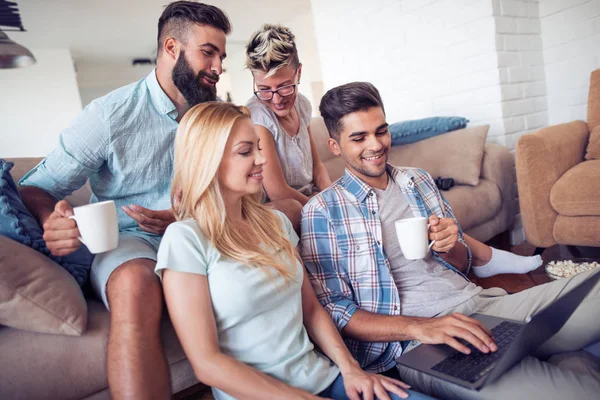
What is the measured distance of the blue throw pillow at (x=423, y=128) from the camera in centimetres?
274

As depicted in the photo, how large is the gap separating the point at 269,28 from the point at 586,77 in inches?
86.2

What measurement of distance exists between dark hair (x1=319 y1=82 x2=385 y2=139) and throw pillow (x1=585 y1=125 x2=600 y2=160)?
157 centimetres

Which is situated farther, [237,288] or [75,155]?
[75,155]

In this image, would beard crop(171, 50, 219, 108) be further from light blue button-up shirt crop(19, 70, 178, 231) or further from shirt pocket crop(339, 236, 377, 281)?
shirt pocket crop(339, 236, 377, 281)

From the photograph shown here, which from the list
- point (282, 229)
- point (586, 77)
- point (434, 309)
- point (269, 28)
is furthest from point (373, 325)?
point (586, 77)

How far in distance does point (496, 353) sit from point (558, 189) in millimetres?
1439

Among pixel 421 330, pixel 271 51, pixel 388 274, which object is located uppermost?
pixel 271 51

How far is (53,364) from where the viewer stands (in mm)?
1077

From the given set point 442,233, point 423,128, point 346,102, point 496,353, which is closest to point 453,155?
point 423,128

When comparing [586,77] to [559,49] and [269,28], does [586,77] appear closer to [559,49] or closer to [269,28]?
[559,49]

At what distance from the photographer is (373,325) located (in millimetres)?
1195

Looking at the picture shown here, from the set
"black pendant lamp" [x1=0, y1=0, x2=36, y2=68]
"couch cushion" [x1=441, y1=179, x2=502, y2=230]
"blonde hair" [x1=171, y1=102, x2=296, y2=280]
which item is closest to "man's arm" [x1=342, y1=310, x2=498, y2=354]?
"blonde hair" [x1=171, y1=102, x2=296, y2=280]

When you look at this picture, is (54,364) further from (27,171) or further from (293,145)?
(293,145)

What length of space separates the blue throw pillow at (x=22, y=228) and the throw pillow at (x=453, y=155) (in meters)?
2.02
